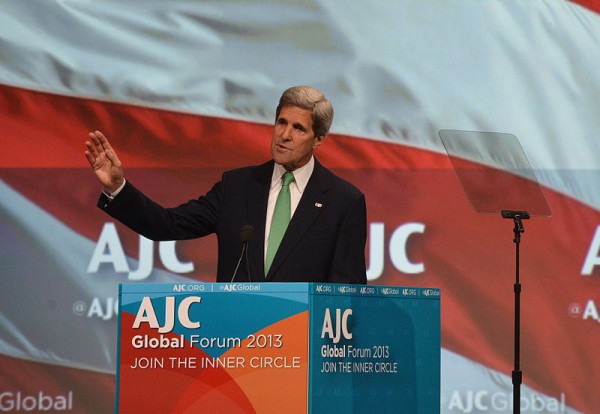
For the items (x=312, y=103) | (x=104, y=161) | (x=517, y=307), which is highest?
(x=312, y=103)

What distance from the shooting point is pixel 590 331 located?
16.3 ft

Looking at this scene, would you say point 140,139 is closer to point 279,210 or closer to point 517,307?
point 279,210

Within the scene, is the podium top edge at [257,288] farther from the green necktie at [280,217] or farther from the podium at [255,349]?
the green necktie at [280,217]

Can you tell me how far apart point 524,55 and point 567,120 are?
0.39 metres

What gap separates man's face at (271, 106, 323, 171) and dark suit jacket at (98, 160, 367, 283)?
0.09m

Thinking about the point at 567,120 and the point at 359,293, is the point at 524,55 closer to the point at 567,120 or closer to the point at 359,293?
the point at 567,120

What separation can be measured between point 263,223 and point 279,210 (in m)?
0.07

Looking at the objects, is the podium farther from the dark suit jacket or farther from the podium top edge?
the dark suit jacket

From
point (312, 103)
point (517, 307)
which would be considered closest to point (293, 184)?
point (312, 103)

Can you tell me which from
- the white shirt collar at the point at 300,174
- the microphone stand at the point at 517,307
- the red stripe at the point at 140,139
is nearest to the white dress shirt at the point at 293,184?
the white shirt collar at the point at 300,174

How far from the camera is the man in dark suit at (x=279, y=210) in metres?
3.03

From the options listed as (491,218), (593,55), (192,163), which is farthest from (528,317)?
(192,163)

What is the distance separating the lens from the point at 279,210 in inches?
124

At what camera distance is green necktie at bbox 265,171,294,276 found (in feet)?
10.1
